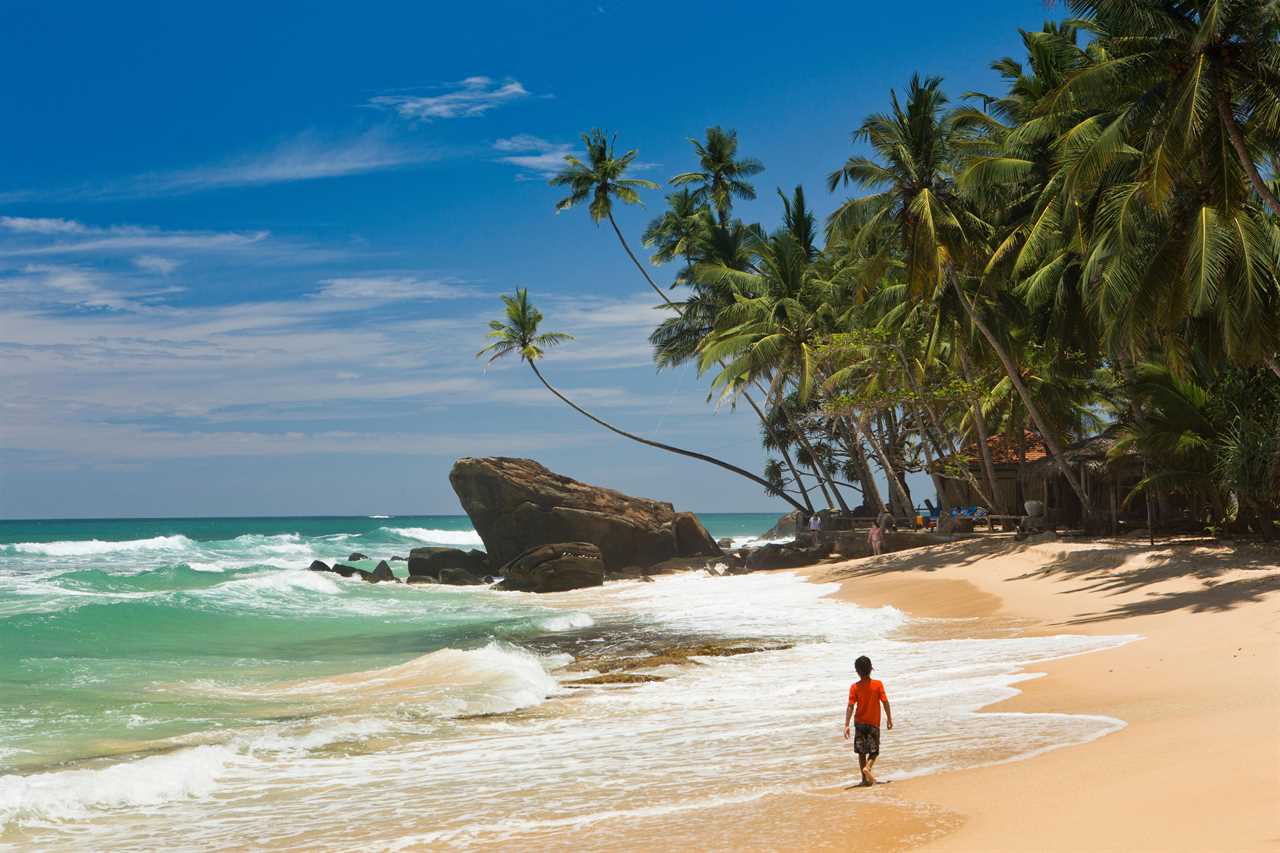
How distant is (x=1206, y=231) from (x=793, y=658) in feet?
28.4

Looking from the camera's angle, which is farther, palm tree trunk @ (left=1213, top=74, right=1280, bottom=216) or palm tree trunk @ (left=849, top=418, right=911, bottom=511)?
palm tree trunk @ (left=849, top=418, right=911, bottom=511)

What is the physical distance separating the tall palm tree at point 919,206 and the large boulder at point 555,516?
14413 mm

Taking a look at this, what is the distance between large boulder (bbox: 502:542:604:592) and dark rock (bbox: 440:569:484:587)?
2932 millimetres

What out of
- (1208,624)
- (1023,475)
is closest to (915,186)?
(1023,475)

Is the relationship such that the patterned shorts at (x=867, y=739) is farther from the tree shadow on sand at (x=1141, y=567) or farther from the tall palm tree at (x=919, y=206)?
the tall palm tree at (x=919, y=206)

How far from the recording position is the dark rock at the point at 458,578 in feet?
116

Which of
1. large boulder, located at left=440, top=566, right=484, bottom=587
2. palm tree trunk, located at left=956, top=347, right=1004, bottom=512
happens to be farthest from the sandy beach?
large boulder, located at left=440, top=566, right=484, bottom=587

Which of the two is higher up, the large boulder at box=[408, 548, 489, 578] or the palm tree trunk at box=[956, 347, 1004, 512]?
the palm tree trunk at box=[956, 347, 1004, 512]

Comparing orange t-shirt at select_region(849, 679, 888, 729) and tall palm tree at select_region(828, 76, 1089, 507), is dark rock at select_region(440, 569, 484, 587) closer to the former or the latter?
tall palm tree at select_region(828, 76, 1089, 507)

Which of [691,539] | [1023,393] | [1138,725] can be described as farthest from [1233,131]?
[691,539]

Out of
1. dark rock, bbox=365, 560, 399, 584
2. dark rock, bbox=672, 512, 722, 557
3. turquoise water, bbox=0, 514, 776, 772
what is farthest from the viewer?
dark rock, bbox=672, 512, 722, 557

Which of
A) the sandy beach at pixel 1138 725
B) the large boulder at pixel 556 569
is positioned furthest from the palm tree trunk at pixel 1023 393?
the large boulder at pixel 556 569

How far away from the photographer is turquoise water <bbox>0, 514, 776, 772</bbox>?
38.2 feet

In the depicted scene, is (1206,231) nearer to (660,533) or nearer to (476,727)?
(476,727)
